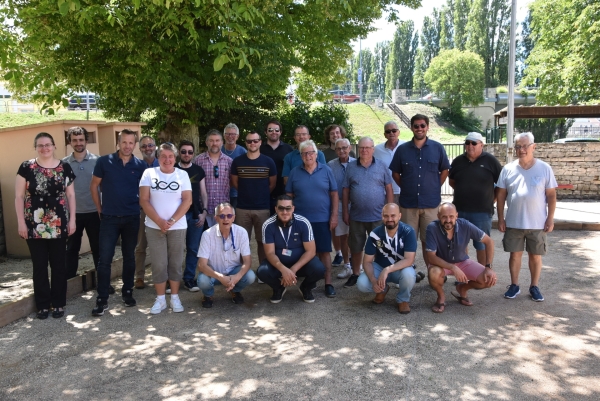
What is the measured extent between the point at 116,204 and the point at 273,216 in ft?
5.39

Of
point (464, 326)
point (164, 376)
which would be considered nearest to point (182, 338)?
point (164, 376)

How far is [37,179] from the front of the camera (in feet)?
17.4

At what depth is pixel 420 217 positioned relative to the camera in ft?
20.6

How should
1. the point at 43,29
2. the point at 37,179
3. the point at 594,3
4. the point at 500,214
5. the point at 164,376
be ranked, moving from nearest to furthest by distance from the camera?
the point at 164,376 < the point at 37,179 < the point at 500,214 < the point at 43,29 < the point at 594,3

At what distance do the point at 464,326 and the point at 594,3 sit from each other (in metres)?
24.2

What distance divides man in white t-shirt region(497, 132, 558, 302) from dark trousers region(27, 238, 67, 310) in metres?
4.65

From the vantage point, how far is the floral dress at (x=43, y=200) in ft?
17.3

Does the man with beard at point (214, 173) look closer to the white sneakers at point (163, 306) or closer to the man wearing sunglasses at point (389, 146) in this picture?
the white sneakers at point (163, 306)

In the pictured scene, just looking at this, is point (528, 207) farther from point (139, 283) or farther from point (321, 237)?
point (139, 283)

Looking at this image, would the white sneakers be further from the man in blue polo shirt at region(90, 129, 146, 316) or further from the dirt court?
the man in blue polo shirt at region(90, 129, 146, 316)

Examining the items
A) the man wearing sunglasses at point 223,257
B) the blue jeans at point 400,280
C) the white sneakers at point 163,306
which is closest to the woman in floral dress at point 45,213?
the white sneakers at point 163,306

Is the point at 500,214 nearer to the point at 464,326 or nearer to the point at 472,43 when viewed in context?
the point at 464,326

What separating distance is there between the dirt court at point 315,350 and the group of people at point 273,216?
10.5 inches

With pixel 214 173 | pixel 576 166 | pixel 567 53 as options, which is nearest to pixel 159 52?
pixel 214 173
